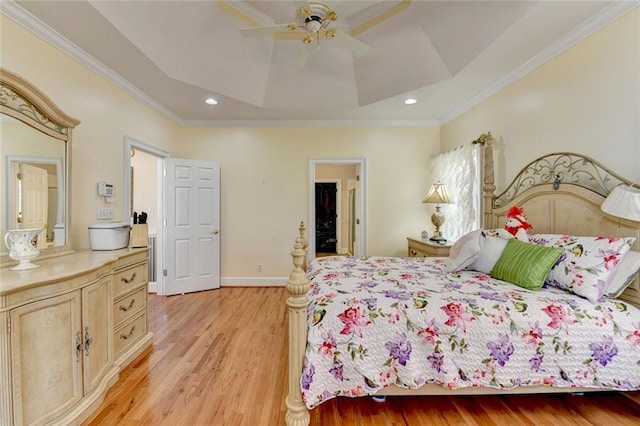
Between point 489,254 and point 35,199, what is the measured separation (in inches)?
135

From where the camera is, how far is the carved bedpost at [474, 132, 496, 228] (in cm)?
324

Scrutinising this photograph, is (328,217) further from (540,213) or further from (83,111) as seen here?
(83,111)

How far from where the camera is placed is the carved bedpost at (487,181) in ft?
10.6

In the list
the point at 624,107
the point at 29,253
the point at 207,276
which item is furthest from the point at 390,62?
the point at 207,276

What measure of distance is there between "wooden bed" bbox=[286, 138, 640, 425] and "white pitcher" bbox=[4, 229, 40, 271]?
161cm

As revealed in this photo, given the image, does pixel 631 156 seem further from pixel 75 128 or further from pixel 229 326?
pixel 75 128

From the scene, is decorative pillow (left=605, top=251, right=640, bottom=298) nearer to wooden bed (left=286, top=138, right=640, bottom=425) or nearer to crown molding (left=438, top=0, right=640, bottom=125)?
wooden bed (left=286, top=138, right=640, bottom=425)

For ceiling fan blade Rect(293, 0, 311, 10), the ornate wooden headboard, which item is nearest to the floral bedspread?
the ornate wooden headboard

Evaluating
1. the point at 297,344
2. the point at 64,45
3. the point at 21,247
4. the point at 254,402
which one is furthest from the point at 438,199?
the point at 64,45

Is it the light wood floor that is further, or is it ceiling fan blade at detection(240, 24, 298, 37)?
ceiling fan blade at detection(240, 24, 298, 37)

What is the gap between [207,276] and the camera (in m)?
4.45

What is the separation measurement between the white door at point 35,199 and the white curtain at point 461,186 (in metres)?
4.05

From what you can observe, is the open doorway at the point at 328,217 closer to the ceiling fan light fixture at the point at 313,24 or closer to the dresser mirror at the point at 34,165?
the ceiling fan light fixture at the point at 313,24

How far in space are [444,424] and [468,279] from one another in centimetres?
98
